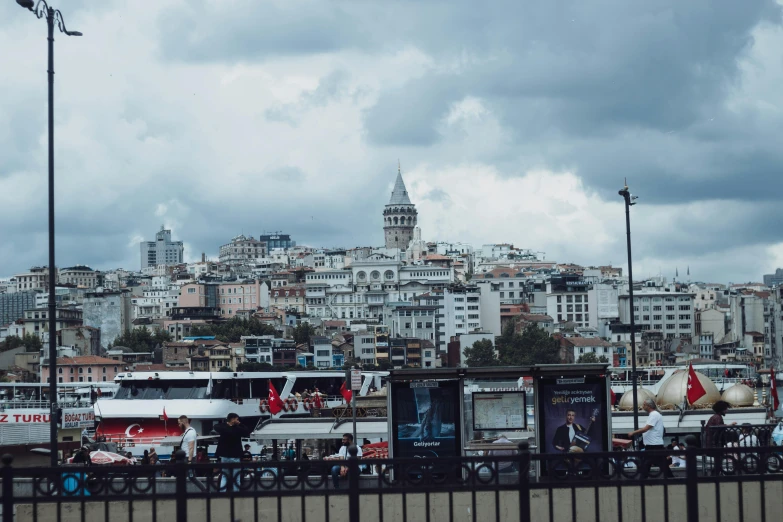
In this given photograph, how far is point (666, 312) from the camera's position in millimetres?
150000

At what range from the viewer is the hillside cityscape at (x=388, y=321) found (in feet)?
397

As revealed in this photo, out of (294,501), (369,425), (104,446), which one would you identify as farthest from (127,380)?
(294,501)

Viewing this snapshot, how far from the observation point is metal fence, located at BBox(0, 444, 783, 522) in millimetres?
8914

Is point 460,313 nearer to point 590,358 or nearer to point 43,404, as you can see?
point 590,358

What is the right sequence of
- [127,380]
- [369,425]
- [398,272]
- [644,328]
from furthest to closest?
[398,272], [644,328], [127,380], [369,425]

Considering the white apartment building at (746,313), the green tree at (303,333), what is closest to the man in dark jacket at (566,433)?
the green tree at (303,333)

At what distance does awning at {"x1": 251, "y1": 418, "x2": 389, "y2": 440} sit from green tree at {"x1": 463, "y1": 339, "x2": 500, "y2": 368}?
318ft

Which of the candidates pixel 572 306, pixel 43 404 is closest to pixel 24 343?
pixel 572 306

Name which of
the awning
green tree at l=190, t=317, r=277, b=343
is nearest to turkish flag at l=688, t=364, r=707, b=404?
the awning

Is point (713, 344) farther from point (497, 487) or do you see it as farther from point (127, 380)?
point (497, 487)

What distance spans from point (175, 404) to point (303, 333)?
97841 mm

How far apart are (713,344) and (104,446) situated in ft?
423

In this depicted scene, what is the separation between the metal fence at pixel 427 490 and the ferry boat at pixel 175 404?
2255 cm

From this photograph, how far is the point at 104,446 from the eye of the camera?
27.2 meters
